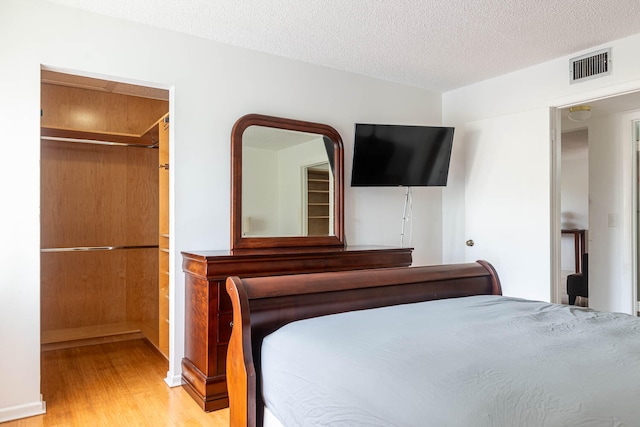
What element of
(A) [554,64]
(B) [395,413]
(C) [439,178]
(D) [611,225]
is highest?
(A) [554,64]

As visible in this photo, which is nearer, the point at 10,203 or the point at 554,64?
the point at 10,203

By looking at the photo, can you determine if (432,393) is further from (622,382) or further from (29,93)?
(29,93)

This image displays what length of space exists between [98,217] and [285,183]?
6.91 feet

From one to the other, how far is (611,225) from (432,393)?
3788 mm

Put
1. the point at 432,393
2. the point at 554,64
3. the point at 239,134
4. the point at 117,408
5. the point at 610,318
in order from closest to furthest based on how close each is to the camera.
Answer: the point at 432,393, the point at 610,318, the point at 117,408, the point at 239,134, the point at 554,64

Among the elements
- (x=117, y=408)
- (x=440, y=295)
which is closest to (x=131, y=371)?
(x=117, y=408)

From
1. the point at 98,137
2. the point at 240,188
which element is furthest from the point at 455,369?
the point at 98,137

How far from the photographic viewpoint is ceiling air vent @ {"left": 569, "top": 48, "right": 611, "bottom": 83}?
3150 mm

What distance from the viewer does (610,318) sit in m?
1.85

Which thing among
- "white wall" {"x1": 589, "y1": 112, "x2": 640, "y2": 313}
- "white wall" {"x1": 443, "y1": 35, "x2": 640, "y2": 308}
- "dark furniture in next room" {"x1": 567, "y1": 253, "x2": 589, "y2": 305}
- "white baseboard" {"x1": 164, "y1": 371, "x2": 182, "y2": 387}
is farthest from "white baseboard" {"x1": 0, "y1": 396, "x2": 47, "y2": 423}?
"dark furniture in next room" {"x1": 567, "y1": 253, "x2": 589, "y2": 305}

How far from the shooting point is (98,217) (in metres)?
4.25

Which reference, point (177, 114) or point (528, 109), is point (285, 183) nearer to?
point (177, 114)

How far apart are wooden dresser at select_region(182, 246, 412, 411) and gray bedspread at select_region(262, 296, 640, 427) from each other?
971 mm

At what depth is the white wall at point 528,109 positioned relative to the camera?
312 centimetres
